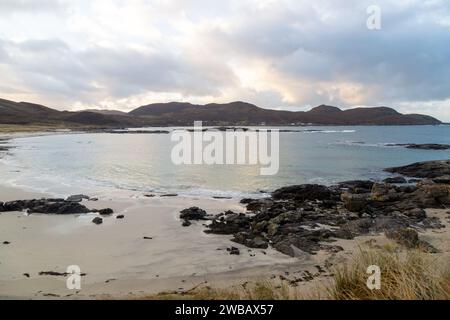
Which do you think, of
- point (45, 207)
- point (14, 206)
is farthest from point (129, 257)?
point (14, 206)

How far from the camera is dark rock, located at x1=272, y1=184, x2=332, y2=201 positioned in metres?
24.1

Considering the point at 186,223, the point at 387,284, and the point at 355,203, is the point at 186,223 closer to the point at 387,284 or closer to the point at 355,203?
the point at 355,203

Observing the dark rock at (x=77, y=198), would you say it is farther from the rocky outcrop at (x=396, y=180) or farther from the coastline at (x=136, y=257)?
the rocky outcrop at (x=396, y=180)

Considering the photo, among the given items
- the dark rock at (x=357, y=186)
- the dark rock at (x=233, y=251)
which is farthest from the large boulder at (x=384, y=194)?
the dark rock at (x=233, y=251)

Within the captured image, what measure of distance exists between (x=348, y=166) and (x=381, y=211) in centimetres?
2597

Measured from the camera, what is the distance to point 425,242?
13.6 m

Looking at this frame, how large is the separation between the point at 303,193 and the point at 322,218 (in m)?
6.45

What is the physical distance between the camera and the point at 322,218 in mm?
18312

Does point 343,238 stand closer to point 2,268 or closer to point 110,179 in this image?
point 2,268

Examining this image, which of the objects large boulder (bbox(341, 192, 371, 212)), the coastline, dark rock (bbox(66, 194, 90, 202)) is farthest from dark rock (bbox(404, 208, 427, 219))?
dark rock (bbox(66, 194, 90, 202))

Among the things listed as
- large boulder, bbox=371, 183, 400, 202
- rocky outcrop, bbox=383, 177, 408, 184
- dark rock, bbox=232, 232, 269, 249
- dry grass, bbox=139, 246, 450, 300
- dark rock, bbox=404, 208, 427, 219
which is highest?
dry grass, bbox=139, 246, 450, 300

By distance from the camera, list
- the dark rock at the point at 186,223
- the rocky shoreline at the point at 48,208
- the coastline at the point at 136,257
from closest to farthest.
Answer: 1. the coastline at the point at 136,257
2. the dark rock at the point at 186,223
3. the rocky shoreline at the point at 48,208

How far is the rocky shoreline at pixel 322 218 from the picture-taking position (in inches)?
559

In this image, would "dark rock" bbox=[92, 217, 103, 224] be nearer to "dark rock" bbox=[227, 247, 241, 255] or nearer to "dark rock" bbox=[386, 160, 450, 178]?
"dark rock" bbox=[227, 247, 241, 255]
